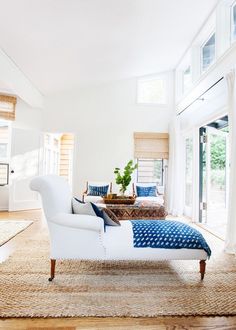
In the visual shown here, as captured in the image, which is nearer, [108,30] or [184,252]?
[184,252]

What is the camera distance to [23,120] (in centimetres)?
602

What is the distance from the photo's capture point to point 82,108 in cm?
639

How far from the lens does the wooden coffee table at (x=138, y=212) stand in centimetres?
348

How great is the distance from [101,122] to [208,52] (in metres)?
2.96

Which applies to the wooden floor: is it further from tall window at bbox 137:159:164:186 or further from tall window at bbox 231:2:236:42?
tall window at bbox 137:159:164:186

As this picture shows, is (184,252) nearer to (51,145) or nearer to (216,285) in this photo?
(216,285)

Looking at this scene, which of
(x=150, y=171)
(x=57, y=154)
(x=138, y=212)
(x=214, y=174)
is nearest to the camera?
(x=138, y=212)

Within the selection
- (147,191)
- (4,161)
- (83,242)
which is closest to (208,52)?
A: (147,191)

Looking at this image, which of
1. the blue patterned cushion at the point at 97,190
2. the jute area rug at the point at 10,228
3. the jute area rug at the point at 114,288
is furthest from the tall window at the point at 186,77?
the jute area rug at the point at 10,228

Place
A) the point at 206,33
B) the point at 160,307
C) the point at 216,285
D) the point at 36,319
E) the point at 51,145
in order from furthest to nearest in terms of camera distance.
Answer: the point at 51,145 < the point at 206,33 < the point at 216,285 < the point at 160,307 < the point at 36,319

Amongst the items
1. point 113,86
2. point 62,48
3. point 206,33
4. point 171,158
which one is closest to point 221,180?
point 171,158

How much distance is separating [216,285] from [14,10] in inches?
151

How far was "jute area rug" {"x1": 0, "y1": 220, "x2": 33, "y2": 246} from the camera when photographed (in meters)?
3.47

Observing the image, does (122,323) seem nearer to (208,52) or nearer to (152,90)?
(208,52)
